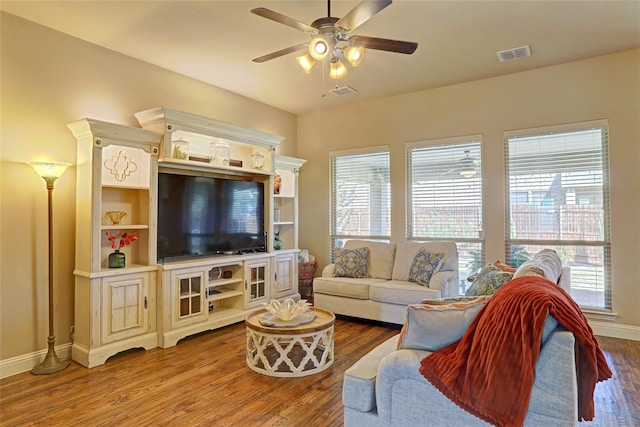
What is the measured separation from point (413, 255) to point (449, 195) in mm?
1031

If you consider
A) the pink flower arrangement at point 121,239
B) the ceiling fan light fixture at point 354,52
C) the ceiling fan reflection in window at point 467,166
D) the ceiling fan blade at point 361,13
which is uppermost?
the ceiling fan blade at point 361,13

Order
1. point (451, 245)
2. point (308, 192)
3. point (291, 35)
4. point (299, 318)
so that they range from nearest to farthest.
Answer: point (299, 318) < point (291, 35) < point (451, 245) < point (308, 192)

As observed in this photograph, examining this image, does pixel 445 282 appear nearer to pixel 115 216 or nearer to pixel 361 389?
pixel 361 389

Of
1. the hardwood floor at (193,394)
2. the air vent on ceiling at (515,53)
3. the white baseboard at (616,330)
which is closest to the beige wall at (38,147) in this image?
the hardwood floor at (193,394)

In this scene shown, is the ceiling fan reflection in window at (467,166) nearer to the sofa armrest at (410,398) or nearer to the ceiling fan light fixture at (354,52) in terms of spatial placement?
the ceiling fan light fixture at (354,52)

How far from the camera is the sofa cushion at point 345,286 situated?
459cm

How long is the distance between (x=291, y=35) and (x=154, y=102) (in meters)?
1.82

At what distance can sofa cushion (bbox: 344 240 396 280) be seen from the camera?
195 inches

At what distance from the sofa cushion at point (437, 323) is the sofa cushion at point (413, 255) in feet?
9.08

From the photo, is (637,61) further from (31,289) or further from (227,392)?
(31,289)

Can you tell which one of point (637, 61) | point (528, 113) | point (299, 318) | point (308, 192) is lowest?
point (299, 318)

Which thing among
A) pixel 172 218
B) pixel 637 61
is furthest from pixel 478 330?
pixel 637 61

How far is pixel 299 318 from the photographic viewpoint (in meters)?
3.38

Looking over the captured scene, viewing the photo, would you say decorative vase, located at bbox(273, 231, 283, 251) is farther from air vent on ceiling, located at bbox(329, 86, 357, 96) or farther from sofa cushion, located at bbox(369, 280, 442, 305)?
air vent on ceiling, located at bbox(329, 86, 357, 96)
